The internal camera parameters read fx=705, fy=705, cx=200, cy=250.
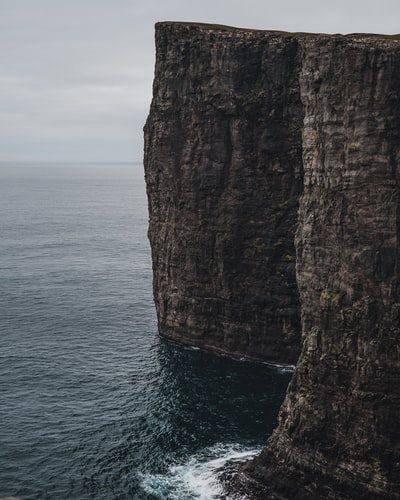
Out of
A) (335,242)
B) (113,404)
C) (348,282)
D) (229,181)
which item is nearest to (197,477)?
(113,404)

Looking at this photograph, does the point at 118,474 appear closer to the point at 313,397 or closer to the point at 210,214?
the point at 313,397

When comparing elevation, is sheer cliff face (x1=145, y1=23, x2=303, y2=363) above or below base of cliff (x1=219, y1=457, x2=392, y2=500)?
above

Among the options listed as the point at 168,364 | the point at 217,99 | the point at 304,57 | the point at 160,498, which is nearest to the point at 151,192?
the point at 217,99

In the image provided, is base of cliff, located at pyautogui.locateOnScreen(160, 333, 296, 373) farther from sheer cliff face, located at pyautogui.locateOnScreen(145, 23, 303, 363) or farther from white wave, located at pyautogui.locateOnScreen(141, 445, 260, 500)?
white wave, located at pyautogui.locateOnScreen(141, 445, 260, 500)

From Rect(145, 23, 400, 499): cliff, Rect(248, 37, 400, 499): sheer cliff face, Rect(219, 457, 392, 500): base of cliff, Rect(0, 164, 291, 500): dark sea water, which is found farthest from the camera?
Rect(0, 164, 291, 500): dark sea water

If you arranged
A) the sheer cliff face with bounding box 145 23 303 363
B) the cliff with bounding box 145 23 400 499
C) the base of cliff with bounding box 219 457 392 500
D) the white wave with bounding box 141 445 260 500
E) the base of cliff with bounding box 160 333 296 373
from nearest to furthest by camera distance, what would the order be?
the cliff with bounding box 145 23 400 499 < the base of cliff with bounding box 219 457 392 500 < the white wave with bounding box 141 445 260 500 < the sheer cliff face with bounding box 145 23 303 363 < the base of cliff with bounding box 160 333 296 373

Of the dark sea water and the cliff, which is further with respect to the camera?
the dark sea water

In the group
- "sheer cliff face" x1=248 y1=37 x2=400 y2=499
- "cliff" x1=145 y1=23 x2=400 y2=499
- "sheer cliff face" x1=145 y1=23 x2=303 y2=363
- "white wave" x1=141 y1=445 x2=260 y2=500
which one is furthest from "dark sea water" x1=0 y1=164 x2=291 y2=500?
"sheer cliff face" x1=248 y1=37 x2=400 y2=499

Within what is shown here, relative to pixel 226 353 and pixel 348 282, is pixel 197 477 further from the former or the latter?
pixel 226 353
